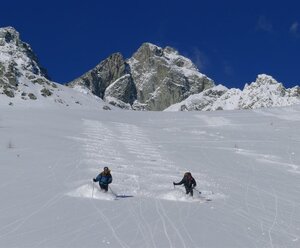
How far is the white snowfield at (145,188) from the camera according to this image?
15.3 m

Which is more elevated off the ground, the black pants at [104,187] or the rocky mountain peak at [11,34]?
the rocky mountain peak at [11,34]

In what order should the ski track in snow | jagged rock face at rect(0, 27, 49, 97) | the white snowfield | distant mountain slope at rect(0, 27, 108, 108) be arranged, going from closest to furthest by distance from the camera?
the white snowfield < the ski track in snow < distant mountain slope at rect(0, 27, 108, 108) < jagged rock face at rect(0, 27, 49, 97)

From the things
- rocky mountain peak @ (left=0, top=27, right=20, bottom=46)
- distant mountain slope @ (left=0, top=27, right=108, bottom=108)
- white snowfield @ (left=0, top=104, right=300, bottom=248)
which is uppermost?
rocky mountain peak @ (left=0, top=27, right=20, bottom=46)

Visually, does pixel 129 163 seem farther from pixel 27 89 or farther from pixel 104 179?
pixel 27 89

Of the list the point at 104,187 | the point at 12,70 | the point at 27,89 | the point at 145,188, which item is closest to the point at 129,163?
the point at 145,188

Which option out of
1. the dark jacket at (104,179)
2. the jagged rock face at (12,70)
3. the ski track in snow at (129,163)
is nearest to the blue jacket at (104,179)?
the dark jacket at (104,179)

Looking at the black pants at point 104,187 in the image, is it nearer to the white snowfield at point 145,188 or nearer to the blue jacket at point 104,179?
the blue jacket at point 104,179

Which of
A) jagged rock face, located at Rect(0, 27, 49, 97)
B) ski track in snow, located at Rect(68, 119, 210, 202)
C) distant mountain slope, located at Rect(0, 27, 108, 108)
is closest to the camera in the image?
ski track in snow, located at Rect(68, 119, 210, 202)

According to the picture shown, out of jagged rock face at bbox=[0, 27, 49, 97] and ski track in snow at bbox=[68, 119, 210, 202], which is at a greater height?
jagged rock face at bbox=[0, 27, 49, 97]

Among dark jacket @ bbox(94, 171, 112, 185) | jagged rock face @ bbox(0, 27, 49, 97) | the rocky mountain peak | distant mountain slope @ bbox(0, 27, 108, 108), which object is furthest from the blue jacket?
the rocky mountain peak

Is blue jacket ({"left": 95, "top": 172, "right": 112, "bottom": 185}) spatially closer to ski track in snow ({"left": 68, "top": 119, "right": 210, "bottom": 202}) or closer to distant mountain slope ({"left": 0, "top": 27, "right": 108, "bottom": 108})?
ski track in snow ({"left": 68, "top": 119, "right": 210, "bottom": 202})

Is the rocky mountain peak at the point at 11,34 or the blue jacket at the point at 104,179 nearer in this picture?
the blue jacket at the point at 104,179

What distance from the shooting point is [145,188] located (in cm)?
2158

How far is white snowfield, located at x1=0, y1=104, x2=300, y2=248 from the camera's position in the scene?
1532 cm
